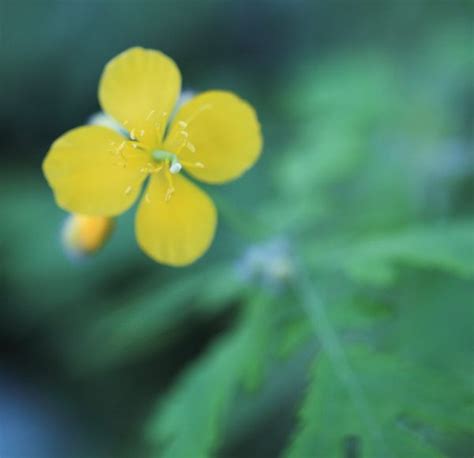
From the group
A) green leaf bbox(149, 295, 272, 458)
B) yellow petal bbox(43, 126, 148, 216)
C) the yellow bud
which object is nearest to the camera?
yellow petal bbox(43, 126, 148, 216)

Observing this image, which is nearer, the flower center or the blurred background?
the flower center

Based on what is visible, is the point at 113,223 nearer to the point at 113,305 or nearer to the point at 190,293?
the point at 190,293

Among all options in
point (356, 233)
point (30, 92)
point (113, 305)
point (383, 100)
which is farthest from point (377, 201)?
point (30, 92)

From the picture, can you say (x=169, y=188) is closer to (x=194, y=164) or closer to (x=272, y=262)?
(x=194, y=164)

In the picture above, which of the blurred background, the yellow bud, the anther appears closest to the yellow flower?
the anther

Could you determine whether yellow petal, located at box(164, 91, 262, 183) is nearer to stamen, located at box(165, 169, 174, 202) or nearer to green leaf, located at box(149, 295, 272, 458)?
stamen, located at box(165, 169, 174, 202)

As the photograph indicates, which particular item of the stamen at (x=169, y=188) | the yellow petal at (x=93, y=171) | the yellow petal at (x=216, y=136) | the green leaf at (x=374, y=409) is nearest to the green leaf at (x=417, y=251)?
the green leaf at (x=374, y=409)

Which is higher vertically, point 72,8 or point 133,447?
point 72,8
